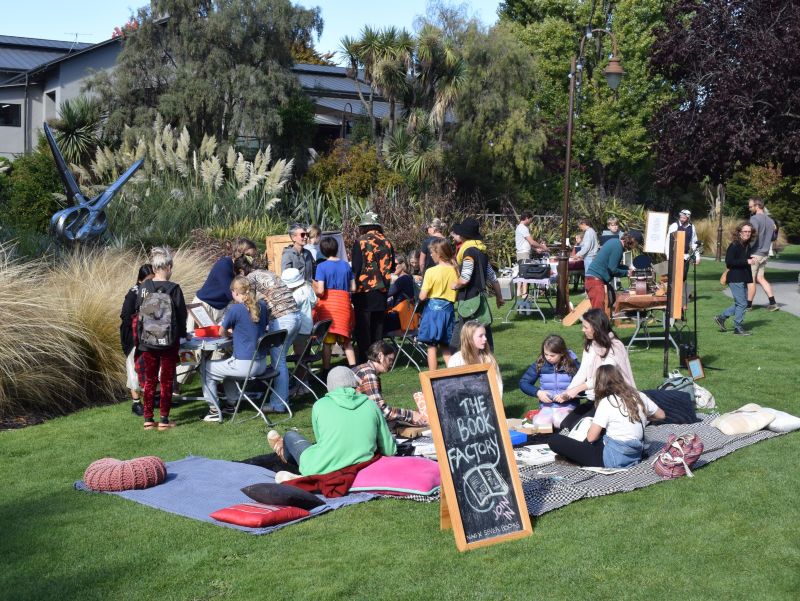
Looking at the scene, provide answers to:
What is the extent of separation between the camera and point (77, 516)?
6.70 m

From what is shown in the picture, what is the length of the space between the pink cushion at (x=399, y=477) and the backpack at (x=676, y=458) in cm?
168

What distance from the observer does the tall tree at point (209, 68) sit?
30.6 metres

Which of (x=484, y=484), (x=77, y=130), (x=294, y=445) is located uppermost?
(x=77, y=130)

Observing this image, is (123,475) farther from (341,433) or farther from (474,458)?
(474,458)

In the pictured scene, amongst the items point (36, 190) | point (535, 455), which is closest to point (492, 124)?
point (36, 190)

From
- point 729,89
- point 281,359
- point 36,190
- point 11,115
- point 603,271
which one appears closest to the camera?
point 281,359

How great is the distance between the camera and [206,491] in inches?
284

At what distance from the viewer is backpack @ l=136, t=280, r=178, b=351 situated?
9.11 meters

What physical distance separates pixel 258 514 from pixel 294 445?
4.32 ft

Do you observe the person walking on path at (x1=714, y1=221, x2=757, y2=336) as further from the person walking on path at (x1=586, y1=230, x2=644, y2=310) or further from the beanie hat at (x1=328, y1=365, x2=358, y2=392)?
the beanie hat at (x1=328, y1=365, x2=358, y2=392)

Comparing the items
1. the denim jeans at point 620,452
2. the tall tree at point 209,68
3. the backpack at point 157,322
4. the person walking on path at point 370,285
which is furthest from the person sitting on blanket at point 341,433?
the tall tree at point 209,68

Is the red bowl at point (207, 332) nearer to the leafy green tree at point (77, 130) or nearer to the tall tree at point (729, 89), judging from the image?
the tall tree at point (729, 89)

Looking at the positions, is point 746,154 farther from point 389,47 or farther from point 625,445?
point 625,445

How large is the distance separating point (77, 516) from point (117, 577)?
1.29 meters
